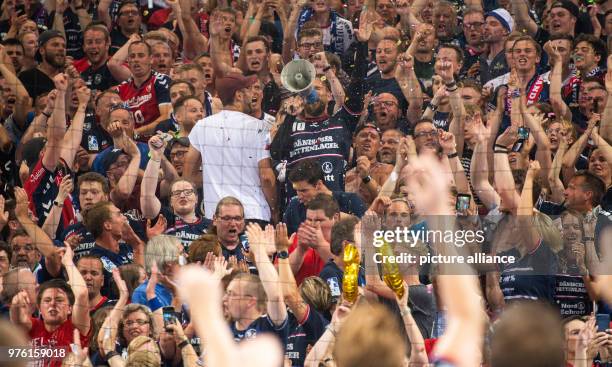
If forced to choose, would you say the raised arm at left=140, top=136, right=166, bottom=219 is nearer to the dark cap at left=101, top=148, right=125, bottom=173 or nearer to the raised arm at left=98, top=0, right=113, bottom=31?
the dark cap at left=101, top=148, right=125, bottom=173

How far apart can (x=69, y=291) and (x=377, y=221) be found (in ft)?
6.17

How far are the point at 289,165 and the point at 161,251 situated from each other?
1.29 meters

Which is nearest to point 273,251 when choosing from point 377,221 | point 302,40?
point 377,221

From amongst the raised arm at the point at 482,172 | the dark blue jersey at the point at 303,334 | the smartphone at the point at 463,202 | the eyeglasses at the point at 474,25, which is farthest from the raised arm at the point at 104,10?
the dark blue jersey at the point at 303,334

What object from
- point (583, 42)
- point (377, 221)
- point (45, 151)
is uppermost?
point (583, 42)

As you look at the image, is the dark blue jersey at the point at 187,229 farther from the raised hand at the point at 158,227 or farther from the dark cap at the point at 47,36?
the dark cap at the point at 47,36

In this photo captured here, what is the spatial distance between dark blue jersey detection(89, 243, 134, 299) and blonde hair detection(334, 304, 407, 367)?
5.43m

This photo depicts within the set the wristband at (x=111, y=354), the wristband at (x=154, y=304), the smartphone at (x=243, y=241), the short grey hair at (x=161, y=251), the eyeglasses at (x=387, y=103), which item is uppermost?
the eyeglasses at (x=387, y=103)

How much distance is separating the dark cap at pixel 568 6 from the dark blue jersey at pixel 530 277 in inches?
120

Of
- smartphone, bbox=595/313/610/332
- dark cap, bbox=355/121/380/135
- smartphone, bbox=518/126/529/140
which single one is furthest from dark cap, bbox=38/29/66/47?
smartphone, bbox=595/313/610/332

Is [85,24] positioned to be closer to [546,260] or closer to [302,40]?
[302,40]

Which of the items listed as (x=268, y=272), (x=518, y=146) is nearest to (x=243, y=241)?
(x=268, y=272)

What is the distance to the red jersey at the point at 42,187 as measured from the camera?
9188mm

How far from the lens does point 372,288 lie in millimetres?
7387
